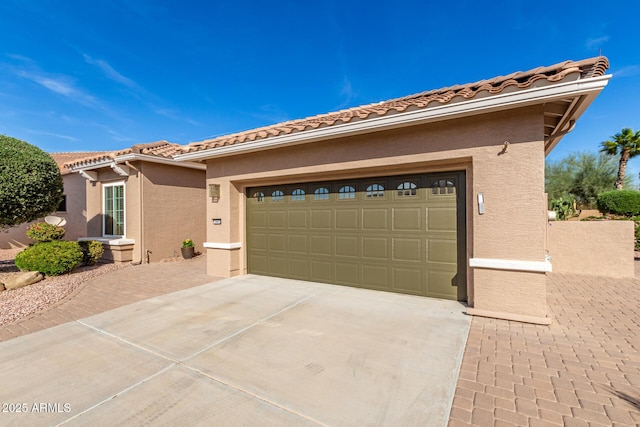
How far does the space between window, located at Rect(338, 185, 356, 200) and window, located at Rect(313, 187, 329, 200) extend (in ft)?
1.15

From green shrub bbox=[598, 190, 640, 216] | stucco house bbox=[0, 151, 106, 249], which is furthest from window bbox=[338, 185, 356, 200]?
green shrub bbox=[598, 190, 640, 216]

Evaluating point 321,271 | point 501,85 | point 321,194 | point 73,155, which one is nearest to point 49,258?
point 321,271

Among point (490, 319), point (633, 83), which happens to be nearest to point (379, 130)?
point (490, 319)

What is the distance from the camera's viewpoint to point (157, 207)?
10.1 metres

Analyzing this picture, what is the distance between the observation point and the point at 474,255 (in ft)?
15.3

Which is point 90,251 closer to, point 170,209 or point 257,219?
point 170,209

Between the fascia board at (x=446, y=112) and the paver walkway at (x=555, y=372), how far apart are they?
344 cm

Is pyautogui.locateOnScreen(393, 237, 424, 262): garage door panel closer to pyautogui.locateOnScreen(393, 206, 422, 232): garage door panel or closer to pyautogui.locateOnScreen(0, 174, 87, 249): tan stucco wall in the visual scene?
pyautogui.locateOnScreen(393, 206, 422, 232): garage door panel

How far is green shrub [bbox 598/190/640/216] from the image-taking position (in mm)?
12914

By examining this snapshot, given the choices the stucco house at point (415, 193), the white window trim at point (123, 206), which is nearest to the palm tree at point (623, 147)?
the stucco house at point (415, 193)

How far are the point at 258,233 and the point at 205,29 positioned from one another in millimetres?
8093

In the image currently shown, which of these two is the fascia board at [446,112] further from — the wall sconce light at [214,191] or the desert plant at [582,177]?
the desert plant at [582,177]

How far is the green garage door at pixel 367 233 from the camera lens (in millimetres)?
5230

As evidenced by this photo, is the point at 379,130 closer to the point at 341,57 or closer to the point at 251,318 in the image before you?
the point at 251,318
